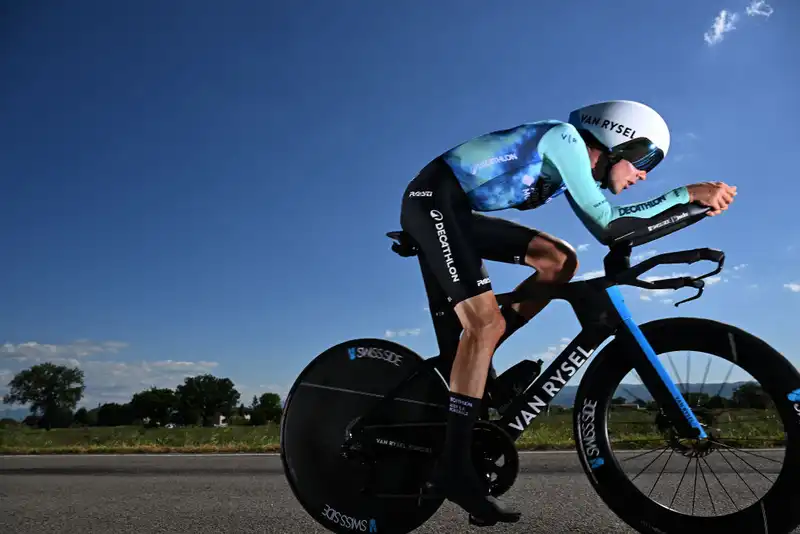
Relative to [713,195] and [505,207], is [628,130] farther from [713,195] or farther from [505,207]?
[505,207]

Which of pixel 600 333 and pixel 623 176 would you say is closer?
pixel 600 333

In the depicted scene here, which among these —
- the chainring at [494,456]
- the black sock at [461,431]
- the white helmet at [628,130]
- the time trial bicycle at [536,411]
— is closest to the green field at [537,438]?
the time trial bicycle at [536,411]

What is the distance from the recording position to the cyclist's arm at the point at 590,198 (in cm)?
302

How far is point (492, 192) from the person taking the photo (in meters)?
3.25

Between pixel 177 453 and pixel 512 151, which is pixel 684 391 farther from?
pixel 177 453

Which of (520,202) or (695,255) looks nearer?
(695,255)

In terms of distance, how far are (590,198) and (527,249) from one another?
54 cm

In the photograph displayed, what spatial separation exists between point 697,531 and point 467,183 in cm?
192

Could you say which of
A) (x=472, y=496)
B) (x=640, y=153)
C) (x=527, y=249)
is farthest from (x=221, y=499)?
(x=640, y=153)

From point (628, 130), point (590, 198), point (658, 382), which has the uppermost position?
point (628, 130)

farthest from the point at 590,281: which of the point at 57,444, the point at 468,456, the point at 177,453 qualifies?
the point at 57,444

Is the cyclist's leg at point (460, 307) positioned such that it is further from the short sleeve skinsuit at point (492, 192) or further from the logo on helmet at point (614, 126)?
the logo on helmet at point (614, 126)

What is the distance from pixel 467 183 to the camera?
3.25 meters

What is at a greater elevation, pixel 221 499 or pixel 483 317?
pixel 483 317
